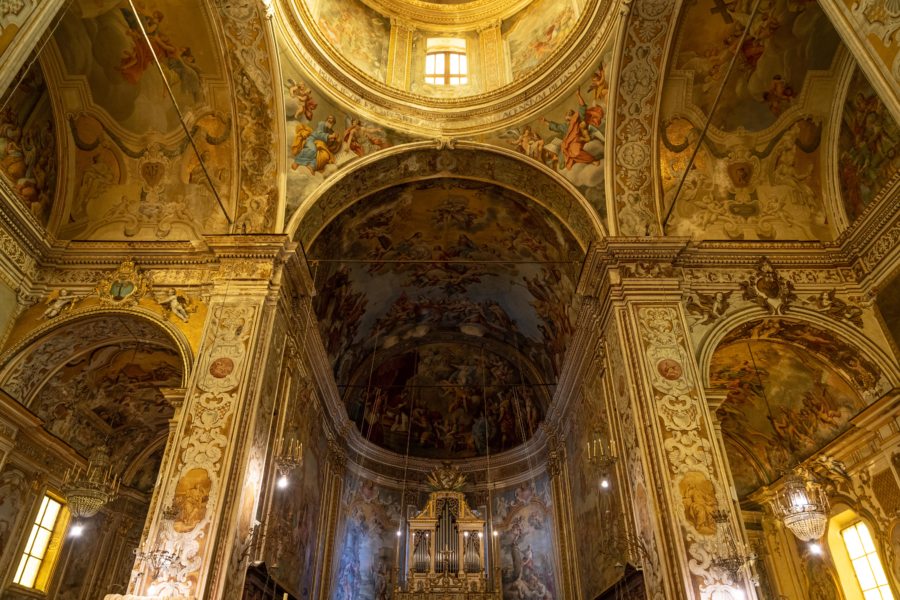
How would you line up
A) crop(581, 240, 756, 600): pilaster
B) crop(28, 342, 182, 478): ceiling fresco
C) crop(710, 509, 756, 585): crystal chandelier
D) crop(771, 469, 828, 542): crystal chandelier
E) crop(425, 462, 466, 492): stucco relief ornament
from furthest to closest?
crop(425, 462, 466, 492): stucco relief ornament
crop(28, 342, 182, 478): ceiling fresco
crop(771, 469, 828, 542): crystal chandelier
crop(581, 240, 756, 600): pilaster
crop(710, 509, 756, 585): crystal chandelier

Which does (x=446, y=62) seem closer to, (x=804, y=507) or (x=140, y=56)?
(x=140, y=56)

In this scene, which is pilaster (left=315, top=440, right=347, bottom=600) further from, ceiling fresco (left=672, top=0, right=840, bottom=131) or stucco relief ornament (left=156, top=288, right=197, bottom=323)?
ceiling fresco (left=672, top=0, right=840, bottom=131)

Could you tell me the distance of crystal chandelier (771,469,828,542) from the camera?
805 centimetres

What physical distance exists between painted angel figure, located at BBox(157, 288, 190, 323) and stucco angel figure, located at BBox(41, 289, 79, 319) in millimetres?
1500

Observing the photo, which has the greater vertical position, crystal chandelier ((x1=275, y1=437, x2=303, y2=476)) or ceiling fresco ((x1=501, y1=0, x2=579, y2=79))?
ceiling fresco ((x1=501, y1=0, x2=579, y2=79))

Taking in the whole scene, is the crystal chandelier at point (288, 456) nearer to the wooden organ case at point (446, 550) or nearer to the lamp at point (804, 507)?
the wooden organ case at point (446, 550)

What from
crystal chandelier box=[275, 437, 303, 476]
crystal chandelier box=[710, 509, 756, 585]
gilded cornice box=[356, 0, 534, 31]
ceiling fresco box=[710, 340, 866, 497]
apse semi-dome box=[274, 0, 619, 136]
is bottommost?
crystal chandelier box=[710, 509, 756, 585]

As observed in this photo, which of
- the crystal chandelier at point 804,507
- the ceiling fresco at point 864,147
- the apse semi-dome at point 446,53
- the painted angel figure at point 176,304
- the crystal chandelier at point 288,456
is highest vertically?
the apse semi-dome at point 446,53

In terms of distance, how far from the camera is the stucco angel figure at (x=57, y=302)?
9.84 m

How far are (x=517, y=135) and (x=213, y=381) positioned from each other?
764cm

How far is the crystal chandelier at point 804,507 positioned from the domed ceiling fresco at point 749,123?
477 centimetres

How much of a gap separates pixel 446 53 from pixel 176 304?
8.90 metres

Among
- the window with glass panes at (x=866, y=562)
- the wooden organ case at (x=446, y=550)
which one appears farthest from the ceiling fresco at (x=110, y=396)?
the window with glass panes at (x=866, y=562)

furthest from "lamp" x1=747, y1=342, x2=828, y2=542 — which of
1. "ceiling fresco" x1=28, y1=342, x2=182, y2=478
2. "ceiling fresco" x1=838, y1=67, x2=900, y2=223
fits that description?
"ceiling fresco" x1=28, y1=342, x2=182, y2=478
